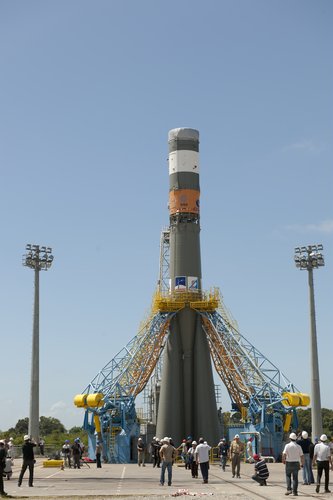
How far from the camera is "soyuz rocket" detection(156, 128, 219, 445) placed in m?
57.4

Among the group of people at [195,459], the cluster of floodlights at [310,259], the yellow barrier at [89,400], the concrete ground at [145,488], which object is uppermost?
the cluster of floodlights at [310,259]

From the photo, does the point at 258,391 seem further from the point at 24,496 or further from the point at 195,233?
the point at 24,496

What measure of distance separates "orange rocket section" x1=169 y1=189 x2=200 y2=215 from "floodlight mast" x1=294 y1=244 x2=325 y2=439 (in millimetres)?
8803

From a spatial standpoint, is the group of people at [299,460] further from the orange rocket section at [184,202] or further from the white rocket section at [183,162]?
the white rocket section at [183,162]

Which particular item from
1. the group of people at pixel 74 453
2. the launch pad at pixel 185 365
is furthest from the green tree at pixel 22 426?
the group of people at pixel 74 453

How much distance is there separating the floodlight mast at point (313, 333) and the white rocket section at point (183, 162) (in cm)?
1048

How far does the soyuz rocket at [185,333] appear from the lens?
5741cm

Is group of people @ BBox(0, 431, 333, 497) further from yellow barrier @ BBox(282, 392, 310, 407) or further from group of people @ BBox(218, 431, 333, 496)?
yellow barrier @ BBox(282, 392, 310, 407)

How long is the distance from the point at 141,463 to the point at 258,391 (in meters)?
13.2

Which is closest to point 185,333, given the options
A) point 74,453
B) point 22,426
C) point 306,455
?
point 74,453

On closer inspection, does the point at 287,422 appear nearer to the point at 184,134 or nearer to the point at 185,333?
the point at 185,333

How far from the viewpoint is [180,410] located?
2280 inches

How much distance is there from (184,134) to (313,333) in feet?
61.1

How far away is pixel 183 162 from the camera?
61.8 m
